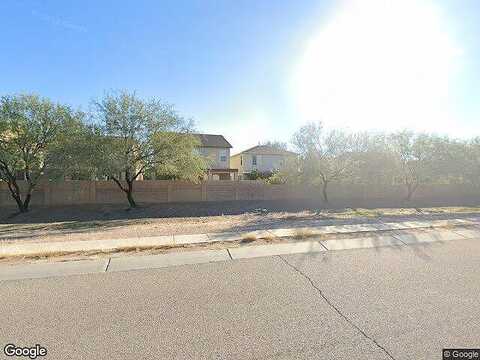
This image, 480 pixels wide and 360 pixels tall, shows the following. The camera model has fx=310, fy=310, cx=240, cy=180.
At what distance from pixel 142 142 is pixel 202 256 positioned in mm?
16819

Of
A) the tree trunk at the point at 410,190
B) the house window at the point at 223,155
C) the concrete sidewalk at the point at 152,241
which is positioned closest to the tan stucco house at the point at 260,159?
the house window at the point at 223,155

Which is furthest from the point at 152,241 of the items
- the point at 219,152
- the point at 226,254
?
the point at 219,152

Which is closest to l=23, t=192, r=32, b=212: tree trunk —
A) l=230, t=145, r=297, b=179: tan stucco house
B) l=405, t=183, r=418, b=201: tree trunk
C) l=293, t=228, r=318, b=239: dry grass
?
l=293, t=228, r=318, b=239: dry grass

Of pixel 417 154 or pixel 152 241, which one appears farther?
pixel 417 154

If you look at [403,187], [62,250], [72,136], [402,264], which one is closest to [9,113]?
[72,136]

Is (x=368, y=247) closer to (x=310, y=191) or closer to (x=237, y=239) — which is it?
(x=237, y=239)

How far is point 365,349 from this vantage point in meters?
3.12

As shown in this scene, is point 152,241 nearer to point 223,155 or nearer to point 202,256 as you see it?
point 202,256

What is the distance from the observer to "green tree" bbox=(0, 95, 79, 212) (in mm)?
19984

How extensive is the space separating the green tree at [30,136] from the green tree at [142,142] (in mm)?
2862

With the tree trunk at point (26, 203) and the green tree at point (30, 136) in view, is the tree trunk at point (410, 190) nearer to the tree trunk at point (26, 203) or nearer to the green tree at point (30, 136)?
the green tree at point (30, 136)

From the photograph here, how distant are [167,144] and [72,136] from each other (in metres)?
6.25

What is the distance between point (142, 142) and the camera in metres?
21.9

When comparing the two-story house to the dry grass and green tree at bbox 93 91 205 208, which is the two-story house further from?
the dry grass
